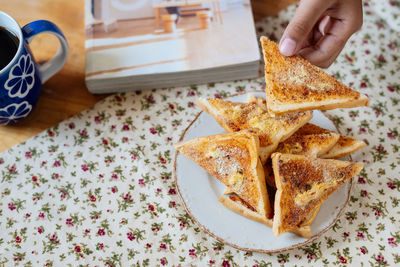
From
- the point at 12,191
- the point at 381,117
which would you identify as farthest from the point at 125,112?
the point at 381,117

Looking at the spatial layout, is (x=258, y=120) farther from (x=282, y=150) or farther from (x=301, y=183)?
(x=301, y=183)

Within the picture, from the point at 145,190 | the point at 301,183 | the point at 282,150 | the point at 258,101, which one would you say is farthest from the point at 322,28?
the point at 145,190

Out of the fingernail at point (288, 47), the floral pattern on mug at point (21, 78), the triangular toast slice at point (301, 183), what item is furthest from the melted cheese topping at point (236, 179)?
the floral pattern on mug at point (21, 78)

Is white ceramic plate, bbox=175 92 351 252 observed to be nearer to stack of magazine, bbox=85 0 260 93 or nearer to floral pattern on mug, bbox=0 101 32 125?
stack of magazine, bbox=85 0 260 93

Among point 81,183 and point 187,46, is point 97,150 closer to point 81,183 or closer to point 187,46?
point 81,183

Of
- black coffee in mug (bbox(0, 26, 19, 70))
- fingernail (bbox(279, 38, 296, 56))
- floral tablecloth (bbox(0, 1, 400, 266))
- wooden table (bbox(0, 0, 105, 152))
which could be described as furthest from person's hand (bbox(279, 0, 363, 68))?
black coffee in mug (bbox(0, 26, 19, 70))

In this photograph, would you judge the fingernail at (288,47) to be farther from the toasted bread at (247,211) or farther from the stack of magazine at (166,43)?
the toasted bread at (247,211)
